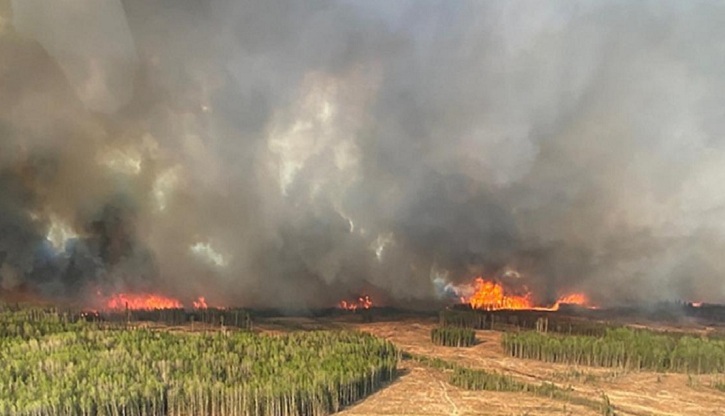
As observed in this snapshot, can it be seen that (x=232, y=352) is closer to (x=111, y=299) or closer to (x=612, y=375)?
(x=612, y=375)

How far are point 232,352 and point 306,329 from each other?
36.1 metres

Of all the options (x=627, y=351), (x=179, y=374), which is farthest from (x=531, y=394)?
(x=179, y=374)

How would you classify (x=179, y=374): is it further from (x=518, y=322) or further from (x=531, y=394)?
(x=518, y=322)

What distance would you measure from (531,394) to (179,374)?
100 ft

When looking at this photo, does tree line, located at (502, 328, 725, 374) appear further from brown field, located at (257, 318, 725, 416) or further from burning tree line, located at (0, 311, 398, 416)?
burning tree line, located at (0, 311, 398, 416)

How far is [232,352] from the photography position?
62812 millimetres

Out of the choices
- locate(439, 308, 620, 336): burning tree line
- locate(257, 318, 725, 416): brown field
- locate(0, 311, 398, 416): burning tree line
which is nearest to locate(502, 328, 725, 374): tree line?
locate(257, 318, 725, 416): brown field

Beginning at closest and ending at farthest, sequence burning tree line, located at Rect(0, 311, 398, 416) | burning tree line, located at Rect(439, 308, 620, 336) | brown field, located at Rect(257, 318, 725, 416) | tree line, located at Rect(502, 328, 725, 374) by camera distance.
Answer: burning tree line, located at Rect(0, 311, 398, 416) → brown field, located at Rect(257, 318, 725, 416) → tree line, located at Rect(502, 328, 725, 374) → burning tree line, located at Rect(439, 308, 620, 336)

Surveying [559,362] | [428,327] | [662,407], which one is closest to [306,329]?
[428,327]

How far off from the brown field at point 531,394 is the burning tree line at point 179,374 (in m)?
3.04

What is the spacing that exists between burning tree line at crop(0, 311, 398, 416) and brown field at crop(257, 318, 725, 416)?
304 centimetres

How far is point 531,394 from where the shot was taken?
5762 centimetres

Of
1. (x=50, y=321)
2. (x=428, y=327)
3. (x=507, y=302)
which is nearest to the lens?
(x=50, y=321)

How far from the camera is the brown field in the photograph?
51.7 m
